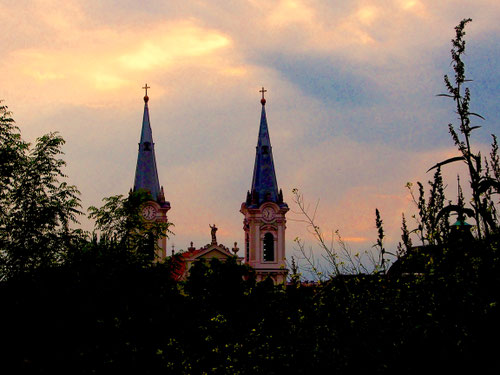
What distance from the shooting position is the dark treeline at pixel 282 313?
6.82m

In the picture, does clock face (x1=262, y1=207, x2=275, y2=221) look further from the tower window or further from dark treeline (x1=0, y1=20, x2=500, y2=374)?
dark treeline (x1=0, y1=20, x2=500, y2=374)

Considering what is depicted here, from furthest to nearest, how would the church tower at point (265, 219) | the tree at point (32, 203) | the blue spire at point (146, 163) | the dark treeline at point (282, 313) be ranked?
the blue spire at point (146, 163) < the church tower at point (265, 219) < the tree at point (32, 203) < the dark treeline at point (282, 313)

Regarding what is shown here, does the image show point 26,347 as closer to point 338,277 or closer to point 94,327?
point 94,327

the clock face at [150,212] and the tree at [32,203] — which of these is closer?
the tree at [32,203]

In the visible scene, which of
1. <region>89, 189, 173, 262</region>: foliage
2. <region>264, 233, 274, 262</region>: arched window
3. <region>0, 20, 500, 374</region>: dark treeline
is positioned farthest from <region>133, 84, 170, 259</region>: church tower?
<region>0, 20, 500, 374</region>: dark treeline

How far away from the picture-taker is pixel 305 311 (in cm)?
987

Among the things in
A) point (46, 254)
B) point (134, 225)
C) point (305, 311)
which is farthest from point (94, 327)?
point (134, 225)

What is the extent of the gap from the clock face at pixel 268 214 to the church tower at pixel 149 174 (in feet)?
28.9

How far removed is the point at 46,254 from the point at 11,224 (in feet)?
7.19

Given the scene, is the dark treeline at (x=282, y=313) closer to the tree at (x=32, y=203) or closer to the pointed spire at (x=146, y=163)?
the tree at (x=32, y=203)

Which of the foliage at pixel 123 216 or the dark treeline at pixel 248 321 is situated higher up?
the foliage at pixel 123 216

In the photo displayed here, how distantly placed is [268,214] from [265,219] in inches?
25.5

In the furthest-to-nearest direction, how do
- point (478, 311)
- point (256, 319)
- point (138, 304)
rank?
1. point (138, 304)
2. point (256, 319)
3. point (478, 311)

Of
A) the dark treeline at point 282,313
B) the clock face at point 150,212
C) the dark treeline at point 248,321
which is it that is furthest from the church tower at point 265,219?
the dark treeline at point 248,321
